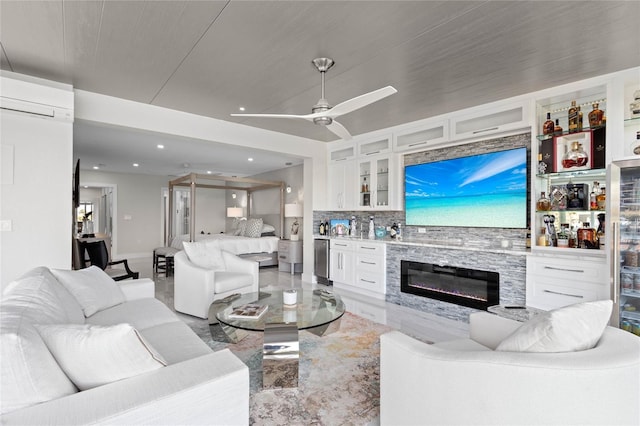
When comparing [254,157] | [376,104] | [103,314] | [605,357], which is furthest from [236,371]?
[254,157]

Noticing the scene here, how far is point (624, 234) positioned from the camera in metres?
2.64

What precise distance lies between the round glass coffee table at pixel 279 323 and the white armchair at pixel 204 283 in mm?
414

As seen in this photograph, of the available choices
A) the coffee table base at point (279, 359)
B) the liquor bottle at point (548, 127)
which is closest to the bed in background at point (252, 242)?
the coffee table base at point (279, 359)

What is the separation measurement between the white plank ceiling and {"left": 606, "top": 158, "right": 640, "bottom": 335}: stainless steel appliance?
1.02 metres

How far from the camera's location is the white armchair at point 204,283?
3536 mm

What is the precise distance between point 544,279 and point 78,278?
414 centimetres

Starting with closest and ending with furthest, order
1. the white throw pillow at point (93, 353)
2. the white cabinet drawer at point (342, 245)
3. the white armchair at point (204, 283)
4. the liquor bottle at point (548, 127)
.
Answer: the white throw pillow at point (93, 353) < the liquor bottle at point (548, 127) < the white armchair at point (204, 283) < the white cabinet drawer at point (342, 245)

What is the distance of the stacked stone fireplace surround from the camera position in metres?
3.46

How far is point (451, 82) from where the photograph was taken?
3.23 meters

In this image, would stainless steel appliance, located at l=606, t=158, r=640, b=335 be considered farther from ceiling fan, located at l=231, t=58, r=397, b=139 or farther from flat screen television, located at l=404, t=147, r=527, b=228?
ceiling fan, located at l=231, t=58, r=397, b=139

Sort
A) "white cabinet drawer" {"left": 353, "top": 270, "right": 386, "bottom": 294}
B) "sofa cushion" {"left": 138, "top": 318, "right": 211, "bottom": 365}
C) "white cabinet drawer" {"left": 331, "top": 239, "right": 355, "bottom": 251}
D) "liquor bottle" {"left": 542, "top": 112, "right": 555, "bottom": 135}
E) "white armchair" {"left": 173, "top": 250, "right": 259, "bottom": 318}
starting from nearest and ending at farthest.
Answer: "sofa cushion" {"left": 138, "top": 318, "right": 211, "bottom": 365} → "liquor bottle" {"left": 542, "top": 112, "right": 555, "bottom": 135} → "white armchair" {"left": 173, "top": 250, "right": 259, "bottom": 318} → "white cabinet drawer" {"left": 353, "top": 270, "right": 386, "bottom": 294} → "white cabinet drawer" {"left": 331, "top": 239, "right": 355, "bottom": 251}

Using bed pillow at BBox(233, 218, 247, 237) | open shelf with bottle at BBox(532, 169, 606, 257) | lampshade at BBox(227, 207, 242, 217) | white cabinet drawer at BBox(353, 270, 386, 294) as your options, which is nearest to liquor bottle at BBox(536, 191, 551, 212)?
open shelf with bottle at BBox(532, 169, 606, 257)

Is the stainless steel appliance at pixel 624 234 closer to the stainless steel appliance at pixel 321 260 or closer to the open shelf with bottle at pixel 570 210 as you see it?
the open shelf with bottle at pixel 570 210

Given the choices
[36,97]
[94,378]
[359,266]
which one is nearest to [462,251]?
[359,266]
